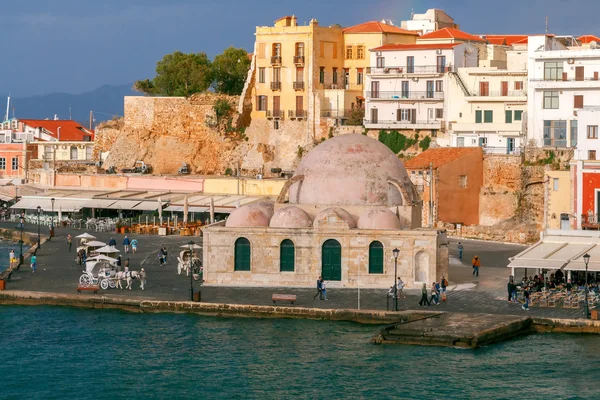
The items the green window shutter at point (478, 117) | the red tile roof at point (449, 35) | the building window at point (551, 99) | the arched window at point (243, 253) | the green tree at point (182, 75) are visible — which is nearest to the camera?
the arched window at point (243, 253)

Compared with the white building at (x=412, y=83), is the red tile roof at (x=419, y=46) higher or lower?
higher

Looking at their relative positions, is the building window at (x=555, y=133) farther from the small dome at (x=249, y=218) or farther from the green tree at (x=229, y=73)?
the green tree at (x=229, y=73)

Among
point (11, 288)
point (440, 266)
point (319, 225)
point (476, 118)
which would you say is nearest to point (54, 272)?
point (11, 288)

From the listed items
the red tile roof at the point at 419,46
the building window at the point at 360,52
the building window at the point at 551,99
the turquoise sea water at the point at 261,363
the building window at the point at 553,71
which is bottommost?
the turquoise sea water at the point at 261,363

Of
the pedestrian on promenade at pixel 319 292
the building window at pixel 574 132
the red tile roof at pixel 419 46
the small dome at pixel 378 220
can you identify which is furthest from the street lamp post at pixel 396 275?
the red tile roof at pixel 419 46

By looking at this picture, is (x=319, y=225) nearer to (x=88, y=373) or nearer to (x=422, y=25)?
(x=88, y=373)

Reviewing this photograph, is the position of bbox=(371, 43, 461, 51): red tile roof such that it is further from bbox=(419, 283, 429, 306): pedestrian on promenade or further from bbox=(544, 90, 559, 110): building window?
bbox=(419, 283, 429, 306): pedestrian on promenade

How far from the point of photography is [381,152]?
5175cm

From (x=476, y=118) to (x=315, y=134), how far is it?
11.2 metres

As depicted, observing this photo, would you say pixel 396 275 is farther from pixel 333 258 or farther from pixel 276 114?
pixel 276 114

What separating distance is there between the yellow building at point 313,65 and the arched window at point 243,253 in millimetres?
31060

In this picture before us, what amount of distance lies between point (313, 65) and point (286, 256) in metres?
31.9

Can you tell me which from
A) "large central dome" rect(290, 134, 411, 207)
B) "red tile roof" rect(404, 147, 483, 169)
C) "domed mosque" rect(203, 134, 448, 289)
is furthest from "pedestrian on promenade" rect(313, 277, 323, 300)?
"red tile roof" rect(404, 147, 483, 169)

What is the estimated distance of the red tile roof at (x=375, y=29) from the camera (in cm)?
8038
